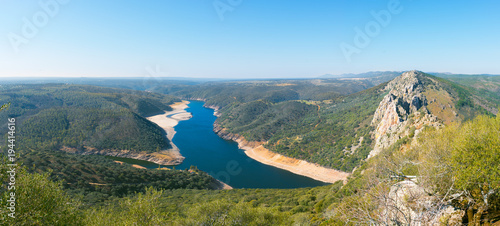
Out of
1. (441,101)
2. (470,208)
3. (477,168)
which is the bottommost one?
(470,208)

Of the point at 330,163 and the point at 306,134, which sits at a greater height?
the point at 306,134

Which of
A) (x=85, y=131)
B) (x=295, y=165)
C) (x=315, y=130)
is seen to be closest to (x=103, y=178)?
(x=295, y=165)

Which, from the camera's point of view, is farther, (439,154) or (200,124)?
(200,124)

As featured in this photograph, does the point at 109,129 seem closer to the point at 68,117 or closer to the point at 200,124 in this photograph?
the point at 68,117

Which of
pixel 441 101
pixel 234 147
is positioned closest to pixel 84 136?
pixel 234 147

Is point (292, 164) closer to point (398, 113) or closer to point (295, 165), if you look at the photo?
point (295, 165)

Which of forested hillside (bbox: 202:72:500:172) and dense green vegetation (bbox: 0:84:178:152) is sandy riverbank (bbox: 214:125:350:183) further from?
dense green vegetation (bbox: 0:84:178:152)
